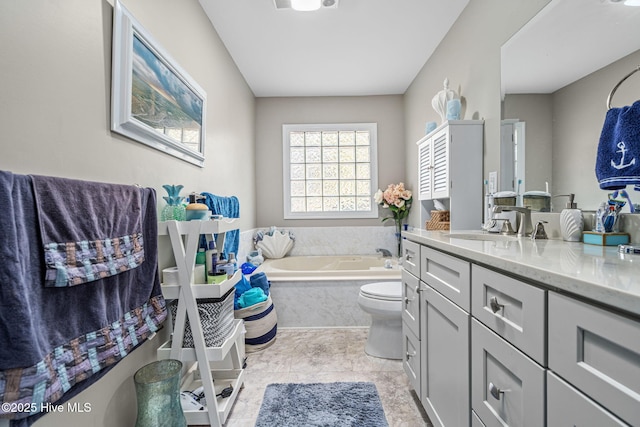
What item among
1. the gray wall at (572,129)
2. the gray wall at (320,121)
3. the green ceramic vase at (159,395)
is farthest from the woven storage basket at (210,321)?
the gray wall at (320,121)

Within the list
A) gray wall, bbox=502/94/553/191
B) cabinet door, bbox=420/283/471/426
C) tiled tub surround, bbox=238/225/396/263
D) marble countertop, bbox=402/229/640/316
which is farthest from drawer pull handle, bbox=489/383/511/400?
tiled tub surround, bbox=238/225/396/263

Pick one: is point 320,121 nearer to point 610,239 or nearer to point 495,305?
point 610,239

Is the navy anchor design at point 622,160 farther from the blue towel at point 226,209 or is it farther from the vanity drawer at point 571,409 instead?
the blue towel at point 226,209

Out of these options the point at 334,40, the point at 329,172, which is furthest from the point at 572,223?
the point at 329,172

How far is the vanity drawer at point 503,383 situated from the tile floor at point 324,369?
0.78m

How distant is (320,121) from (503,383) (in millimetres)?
3479

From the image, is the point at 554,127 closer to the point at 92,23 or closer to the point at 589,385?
the point at 589,385

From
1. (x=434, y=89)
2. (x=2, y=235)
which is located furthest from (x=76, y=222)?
(x=434, y=89)

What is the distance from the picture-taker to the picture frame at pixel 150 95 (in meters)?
1.19

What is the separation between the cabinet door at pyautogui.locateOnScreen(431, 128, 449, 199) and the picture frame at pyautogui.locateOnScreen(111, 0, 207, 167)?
168cm

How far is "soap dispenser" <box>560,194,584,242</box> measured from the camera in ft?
4.02

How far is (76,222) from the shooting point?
917 millimetres

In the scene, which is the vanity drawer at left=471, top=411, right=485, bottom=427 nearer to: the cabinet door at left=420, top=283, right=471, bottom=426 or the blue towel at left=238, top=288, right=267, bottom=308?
the cabinet door at left=420, top=283, right=471, bottom=426

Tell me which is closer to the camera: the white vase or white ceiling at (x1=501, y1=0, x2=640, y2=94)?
white ceiling at (x1=501, y1=0, x2=640, y2=94)
